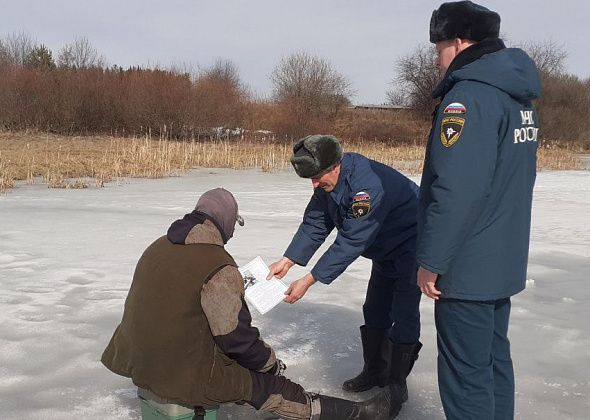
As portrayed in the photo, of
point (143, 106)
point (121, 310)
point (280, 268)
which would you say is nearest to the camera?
point (280, 268)

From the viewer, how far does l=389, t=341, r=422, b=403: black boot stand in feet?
9.23

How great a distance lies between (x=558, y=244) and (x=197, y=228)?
17.9 ft

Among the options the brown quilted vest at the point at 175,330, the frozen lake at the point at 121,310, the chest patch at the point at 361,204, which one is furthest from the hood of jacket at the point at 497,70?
the frozen lake at the point at 121,310

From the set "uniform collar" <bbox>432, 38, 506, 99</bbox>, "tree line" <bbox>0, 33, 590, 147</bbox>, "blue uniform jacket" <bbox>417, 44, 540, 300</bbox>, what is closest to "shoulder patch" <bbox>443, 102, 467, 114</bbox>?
"blue uniform jacket" <bbox>417, 44, 540, 300</bbox>

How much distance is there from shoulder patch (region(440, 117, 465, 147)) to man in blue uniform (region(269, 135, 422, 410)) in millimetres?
807

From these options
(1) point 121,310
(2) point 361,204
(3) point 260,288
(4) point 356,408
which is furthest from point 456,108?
(1) point 121,310

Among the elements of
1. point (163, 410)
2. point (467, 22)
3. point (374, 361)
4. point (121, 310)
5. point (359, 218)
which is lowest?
point (121, 310)

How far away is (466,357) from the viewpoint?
2041 millimetres

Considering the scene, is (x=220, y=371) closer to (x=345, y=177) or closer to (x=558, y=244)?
(x=345, y=177)

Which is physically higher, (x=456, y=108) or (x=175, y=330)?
(x=456, y=108)

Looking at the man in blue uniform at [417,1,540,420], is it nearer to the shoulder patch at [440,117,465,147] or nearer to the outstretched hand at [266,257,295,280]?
the shoulder patch at [440,117,465,147]

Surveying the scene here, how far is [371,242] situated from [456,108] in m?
0.97

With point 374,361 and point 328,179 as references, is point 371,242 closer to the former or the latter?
point 328,179

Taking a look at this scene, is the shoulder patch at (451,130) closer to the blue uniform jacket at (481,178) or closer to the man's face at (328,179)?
the blue uniform jacket at (481,178)
